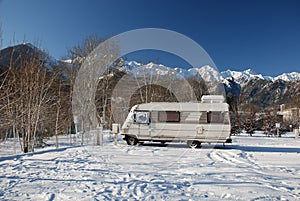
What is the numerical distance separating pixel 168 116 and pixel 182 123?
73 centimetres

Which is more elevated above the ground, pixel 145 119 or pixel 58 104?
pixel 58 104

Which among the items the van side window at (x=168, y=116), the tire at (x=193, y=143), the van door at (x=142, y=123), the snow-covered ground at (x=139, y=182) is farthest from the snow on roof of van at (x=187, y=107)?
the snow-covered ground at (x=139, y=182)

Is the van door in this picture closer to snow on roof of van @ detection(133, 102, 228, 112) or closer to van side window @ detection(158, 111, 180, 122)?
snow on roof of van @ detection(133, 102, 228, 112)

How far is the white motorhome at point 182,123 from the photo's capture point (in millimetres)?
11039

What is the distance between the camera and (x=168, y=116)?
11.5 m

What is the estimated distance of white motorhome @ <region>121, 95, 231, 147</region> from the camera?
11039mm

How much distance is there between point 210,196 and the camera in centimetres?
374

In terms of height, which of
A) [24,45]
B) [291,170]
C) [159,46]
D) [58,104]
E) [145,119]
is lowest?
[291,170]

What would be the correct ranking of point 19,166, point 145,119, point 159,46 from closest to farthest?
1. point 19,166
2. point 145,119
3. point 159,46

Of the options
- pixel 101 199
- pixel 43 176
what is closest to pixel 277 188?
pixel 101 199

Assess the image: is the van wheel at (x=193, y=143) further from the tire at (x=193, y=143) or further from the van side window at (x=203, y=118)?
the van side window at (x=203, y=118)

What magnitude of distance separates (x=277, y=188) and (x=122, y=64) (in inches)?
669

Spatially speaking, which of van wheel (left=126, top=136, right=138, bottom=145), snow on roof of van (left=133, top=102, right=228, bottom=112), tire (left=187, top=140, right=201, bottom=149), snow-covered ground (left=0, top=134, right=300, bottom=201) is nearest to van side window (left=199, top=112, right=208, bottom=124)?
snow on roof of van (left=133, top=102, right=228, bottom=112)

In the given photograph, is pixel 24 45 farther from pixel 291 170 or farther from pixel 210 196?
pixel 291 170
